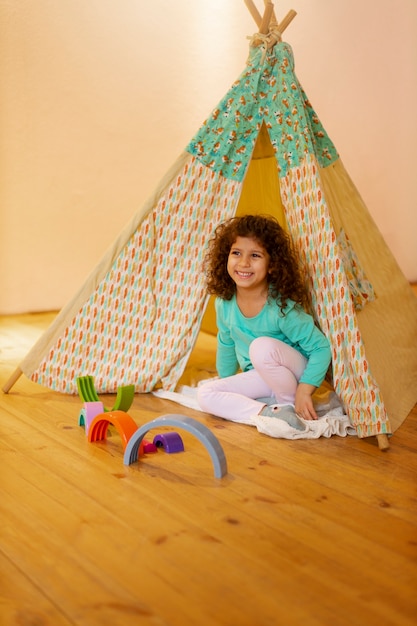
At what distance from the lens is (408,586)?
145cm

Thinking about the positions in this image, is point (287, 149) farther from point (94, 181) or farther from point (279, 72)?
point (94, 181)

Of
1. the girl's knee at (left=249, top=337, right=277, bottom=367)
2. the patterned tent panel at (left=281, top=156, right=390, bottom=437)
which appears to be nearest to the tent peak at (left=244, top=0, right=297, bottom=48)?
the patterned tent panel at (left=281, top=156, right=390, bottom=437)

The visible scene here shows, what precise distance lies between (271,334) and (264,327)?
0.12 feet

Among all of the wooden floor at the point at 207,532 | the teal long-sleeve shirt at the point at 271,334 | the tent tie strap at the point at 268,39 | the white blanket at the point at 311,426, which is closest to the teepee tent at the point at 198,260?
the tent tie strap at the point at 268,39

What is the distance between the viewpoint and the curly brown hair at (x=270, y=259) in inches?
95.7

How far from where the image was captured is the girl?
240 centimetres

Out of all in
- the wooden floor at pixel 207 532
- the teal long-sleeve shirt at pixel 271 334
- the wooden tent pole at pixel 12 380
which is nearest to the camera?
the wooden floor at pixel 207 532

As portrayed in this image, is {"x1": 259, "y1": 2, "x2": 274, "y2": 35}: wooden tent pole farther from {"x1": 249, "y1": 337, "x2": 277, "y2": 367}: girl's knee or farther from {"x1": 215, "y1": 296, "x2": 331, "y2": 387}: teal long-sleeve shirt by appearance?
{"x1": 249, "y1": 337, "x2": 277, "y2": 367}: girl's knee

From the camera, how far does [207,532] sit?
167cm

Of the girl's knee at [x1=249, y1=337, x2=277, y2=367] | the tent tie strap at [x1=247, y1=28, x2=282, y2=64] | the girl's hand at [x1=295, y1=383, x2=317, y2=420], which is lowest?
the girl's hand at [x1=295, y1=383, x2=317, y2=420]

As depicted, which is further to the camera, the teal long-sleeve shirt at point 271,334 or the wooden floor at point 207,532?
the teal long-sleeve shirt at point 271,334

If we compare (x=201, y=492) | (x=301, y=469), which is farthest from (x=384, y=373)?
(x=201, y=492)

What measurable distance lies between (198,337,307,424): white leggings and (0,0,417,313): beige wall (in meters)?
1.95

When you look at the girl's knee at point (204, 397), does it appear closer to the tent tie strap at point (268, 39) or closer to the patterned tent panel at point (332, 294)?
the patterned tent panel at point (332, 294)
